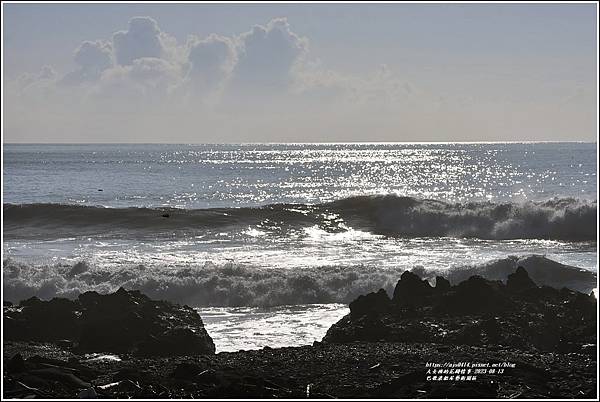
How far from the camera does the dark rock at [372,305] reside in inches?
610

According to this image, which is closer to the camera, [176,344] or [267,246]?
[176,344]

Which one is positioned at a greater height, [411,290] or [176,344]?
[411,290]

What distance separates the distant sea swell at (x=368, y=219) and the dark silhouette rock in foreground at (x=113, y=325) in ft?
74.4

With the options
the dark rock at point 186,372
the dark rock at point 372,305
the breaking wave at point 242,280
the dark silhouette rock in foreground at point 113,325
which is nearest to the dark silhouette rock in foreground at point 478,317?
the dark rock at point 372,305

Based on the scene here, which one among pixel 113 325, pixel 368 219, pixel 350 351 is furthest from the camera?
pixel 368 219

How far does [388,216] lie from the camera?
4438 cm

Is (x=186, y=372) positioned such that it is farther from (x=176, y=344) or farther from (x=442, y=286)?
(x=442, y=286)

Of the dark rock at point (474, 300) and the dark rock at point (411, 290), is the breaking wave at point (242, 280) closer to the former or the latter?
the dark rock at point (411, 290)

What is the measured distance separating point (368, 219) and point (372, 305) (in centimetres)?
2967

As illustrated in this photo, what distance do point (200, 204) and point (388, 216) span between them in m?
19.9

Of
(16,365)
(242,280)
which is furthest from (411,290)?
(16,365)

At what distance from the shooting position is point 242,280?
22.8 metres

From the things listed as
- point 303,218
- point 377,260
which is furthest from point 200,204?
point 377,260

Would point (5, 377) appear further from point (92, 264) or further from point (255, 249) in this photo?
point (255, 249)
